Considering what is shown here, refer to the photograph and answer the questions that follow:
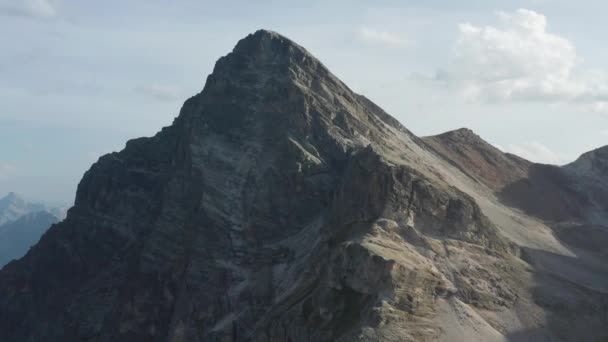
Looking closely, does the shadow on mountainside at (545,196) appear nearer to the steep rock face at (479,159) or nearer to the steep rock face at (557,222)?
the steep rock face at (557,222)

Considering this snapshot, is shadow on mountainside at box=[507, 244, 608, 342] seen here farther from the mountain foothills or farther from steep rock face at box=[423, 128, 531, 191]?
steep rock face at box=[423, 128, 531, 191]

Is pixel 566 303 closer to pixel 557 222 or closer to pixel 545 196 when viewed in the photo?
pixel 557 222

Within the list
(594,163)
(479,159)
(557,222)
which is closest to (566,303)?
(557,222)

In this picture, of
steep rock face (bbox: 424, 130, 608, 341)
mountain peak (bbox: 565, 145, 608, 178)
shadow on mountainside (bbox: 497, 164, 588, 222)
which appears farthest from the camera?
mountain peak (bbox: 565, 145, 608, 178)

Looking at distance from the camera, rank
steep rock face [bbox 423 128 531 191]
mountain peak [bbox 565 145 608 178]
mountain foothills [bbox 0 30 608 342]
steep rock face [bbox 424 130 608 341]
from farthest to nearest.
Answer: mountain peak [bbox 565 145 608 178] → steep rock face [bbox 423 128 531 191] → steep rock face [bbox 424 130 608 341] → mountain foothills [bbox 0 30 608 342]

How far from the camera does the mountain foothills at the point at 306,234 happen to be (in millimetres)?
101188

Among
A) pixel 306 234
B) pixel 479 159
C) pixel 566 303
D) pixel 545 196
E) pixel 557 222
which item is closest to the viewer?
pixel 566 303

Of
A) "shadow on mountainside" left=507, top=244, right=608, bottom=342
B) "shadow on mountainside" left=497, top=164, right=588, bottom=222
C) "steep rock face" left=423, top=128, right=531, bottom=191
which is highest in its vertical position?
"steep rock face" left=423, top=128, right=531, bottom=191

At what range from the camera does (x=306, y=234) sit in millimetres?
134000

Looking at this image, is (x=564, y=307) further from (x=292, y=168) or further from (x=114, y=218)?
(x=114, y=218)

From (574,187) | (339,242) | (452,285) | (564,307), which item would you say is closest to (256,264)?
(339,242)

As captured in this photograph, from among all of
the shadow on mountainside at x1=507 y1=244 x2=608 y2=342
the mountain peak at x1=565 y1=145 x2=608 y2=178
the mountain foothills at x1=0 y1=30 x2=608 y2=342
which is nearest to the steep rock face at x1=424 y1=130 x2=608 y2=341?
the shadow on mountainside at x1=507 y1=244 x2=608 y2=342

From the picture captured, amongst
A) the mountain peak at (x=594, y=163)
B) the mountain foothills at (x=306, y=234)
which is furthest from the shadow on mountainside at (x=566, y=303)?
the mountain peak at (x=594, y=163)

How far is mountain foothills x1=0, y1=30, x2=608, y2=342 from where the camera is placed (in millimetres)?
101188
